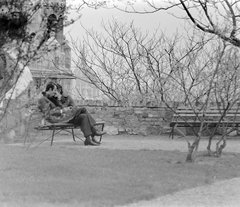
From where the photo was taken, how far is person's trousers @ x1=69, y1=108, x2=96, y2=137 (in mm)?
11781

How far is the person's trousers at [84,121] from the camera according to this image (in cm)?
1178

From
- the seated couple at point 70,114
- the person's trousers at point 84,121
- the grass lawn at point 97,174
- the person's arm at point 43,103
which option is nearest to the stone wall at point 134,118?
the seated couple at point 70,114

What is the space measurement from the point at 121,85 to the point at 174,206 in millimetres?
13334

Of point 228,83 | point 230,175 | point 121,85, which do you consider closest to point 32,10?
point 230,175

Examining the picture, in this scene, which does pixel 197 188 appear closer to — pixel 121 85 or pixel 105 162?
pixel 105 162

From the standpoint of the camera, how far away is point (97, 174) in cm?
736

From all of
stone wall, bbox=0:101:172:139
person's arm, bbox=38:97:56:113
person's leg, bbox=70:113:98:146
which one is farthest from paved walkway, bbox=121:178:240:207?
stone wall, bbox=0:101:172:139

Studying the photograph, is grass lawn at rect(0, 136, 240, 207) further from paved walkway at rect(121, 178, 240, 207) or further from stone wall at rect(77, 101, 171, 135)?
stone wall at rect(77, 101, 171, 135)

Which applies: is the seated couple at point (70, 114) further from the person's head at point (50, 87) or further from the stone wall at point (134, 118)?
the stone wall at point (134, 118)

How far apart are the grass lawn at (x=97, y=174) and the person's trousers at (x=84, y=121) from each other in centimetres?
98

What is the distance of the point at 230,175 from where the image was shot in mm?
7629

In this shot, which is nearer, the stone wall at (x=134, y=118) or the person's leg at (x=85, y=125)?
the person's leg at (x=85, y=125)

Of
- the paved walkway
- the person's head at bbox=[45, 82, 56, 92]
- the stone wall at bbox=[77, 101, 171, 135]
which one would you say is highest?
the person's head at bbox=[45, 82, 56, 92]

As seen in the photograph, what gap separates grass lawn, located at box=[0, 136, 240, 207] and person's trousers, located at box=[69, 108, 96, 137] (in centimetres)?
98
